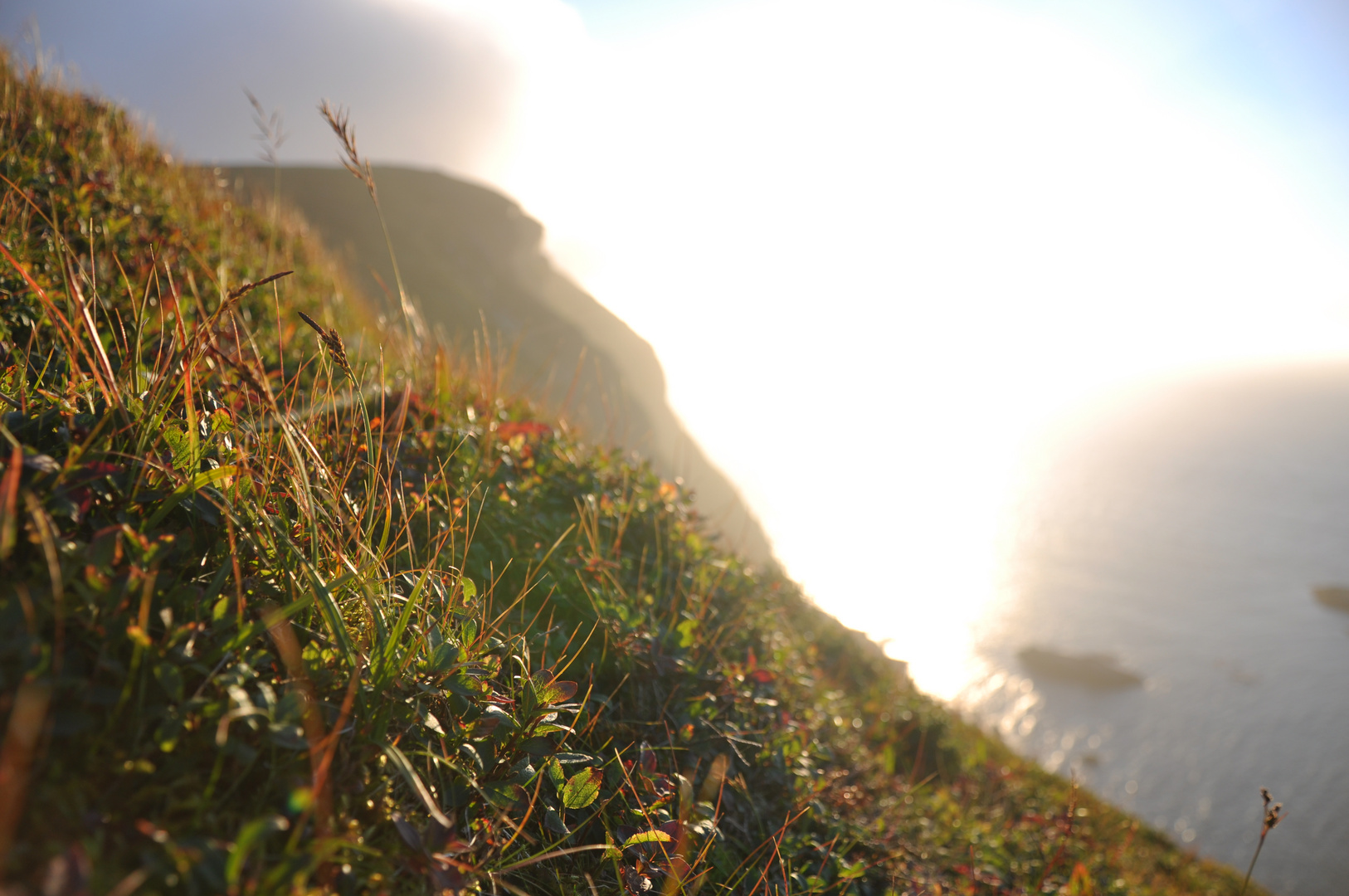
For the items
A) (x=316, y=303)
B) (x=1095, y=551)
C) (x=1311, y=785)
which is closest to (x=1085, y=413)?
(x=1095, y=551)

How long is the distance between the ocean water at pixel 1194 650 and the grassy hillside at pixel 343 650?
13008 millimetres

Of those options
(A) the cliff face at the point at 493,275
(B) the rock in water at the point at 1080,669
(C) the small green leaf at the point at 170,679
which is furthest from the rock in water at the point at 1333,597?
(C) the small green leaf at the point at 170,679

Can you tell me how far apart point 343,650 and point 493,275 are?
105 feet

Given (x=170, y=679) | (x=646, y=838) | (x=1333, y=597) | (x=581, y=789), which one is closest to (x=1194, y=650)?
(x=1333, y=597)

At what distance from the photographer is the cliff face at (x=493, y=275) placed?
2423 centimetres

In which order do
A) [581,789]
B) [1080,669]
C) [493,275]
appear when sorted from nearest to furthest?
1. [581,789]
2. [493,275]
3. [1080,669]

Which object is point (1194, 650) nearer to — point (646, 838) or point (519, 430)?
point (519, 430)

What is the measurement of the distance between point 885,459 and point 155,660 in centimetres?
11870

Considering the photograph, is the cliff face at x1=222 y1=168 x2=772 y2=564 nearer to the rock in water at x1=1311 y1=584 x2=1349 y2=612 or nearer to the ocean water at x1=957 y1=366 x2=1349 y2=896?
the ocean water at x1=957 y1=366 x2=1349 y2=896

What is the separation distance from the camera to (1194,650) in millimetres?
45312

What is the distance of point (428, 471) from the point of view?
2775 mm

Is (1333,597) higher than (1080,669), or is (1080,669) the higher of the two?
(1333,597)

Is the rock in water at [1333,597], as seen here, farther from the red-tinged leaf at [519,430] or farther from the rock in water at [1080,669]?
the red-tinged leaf at [519,430]

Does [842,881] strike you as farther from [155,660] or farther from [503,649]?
[155,660]
